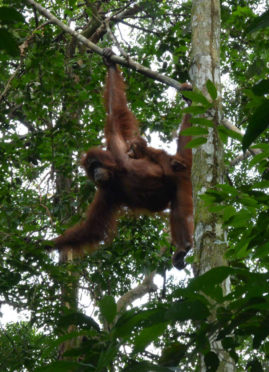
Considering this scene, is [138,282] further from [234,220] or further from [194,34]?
[234,220]

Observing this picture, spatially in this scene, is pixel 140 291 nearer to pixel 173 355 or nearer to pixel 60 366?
pixel 173 355

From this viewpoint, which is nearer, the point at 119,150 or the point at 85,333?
the point at 85,333

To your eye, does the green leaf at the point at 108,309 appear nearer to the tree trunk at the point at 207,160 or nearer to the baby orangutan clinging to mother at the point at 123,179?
the tree trunk at the point at 207,160

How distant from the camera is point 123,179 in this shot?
17.8 ft

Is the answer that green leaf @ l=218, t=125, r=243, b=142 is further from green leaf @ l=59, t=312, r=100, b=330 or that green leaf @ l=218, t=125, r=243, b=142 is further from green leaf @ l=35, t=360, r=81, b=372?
green leaf @ l=35, t=360, r=81, b=372

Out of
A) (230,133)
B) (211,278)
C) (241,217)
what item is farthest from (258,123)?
(230,133)

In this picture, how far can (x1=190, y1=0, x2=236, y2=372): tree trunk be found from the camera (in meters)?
2.40

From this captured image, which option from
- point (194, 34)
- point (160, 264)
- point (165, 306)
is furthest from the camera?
point (160, 264)

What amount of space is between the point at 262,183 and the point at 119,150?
155 inches

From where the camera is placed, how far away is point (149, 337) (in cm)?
106

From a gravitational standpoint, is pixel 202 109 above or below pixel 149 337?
above

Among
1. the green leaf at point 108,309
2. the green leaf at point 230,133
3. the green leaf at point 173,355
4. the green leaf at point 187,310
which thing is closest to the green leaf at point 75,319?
the green leaf at point 108,309

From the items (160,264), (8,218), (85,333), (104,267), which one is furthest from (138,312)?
(160,264)

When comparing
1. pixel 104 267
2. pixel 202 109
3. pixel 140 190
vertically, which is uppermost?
pixel 140 190
